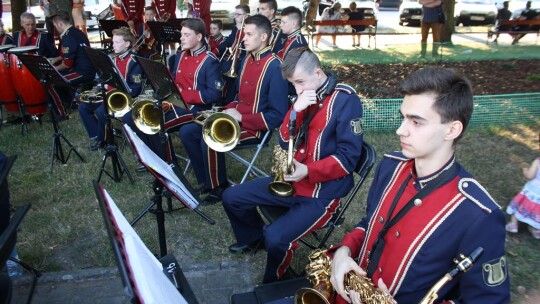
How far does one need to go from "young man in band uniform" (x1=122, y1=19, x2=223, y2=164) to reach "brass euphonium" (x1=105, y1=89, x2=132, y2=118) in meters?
0.12

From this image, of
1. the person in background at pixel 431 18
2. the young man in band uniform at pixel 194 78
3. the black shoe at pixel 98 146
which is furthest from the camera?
the person in background at pixel 431 18

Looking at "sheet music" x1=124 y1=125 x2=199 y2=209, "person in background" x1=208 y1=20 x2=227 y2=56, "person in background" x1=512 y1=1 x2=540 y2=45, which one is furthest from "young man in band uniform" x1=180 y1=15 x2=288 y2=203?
"person in background" x1=512 y1=1 x2=540 y2=45

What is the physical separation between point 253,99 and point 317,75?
155 cm

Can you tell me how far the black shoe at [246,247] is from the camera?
144 inches

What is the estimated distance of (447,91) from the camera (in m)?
1.81

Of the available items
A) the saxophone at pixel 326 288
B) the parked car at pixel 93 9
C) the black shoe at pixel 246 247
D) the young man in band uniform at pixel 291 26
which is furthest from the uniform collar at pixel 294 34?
the parked car at pixel 93 9

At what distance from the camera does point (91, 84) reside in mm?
7590

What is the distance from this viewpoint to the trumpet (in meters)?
4.08

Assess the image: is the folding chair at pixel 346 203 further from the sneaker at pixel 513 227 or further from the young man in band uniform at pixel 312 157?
the sneaker at pixel 513 227

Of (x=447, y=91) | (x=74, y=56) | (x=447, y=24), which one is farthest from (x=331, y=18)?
(x=447, y=91)

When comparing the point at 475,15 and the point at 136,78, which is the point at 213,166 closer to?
the point at 136,78

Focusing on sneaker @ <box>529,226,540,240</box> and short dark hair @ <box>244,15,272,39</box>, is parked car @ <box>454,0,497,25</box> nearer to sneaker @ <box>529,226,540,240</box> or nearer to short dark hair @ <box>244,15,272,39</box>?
short dark hair @ <box>244,15,272,39</box>

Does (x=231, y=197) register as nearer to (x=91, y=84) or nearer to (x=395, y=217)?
(x=395, y=217)

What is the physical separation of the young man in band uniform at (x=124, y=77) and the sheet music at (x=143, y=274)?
4.47 meters
